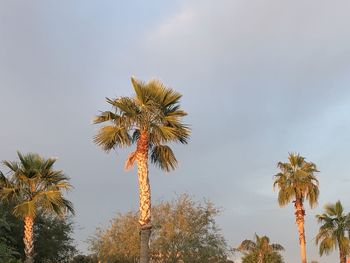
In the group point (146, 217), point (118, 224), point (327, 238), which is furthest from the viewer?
point (327, 238)

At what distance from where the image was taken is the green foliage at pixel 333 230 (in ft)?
149

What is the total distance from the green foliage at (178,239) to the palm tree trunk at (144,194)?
13.8 meters

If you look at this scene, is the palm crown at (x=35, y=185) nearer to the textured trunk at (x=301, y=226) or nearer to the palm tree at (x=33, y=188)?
the palm tree at (x=33, y=188)

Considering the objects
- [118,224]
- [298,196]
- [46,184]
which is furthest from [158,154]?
[298,196]

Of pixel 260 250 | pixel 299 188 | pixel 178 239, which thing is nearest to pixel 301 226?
pixel 299 188

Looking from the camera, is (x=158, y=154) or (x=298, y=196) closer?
(x=158, y=154)

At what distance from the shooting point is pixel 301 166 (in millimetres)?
45125

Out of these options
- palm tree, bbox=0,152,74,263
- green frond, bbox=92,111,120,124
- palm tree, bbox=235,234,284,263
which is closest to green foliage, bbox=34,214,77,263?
palm tree, bbox=0,152,74,263

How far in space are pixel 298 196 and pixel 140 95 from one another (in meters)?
25.5

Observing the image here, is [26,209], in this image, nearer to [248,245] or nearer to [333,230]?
[333,230]

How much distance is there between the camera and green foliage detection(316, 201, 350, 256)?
149 feet

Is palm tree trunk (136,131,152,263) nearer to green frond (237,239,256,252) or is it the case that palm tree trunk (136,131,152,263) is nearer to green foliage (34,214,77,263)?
green foliage (34,214,77,263)

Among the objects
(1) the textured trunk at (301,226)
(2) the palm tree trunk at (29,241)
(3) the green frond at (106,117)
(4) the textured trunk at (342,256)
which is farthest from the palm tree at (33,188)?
(4) the textured trunk at (342,256)

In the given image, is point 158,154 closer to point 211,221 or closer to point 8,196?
point 8,196
